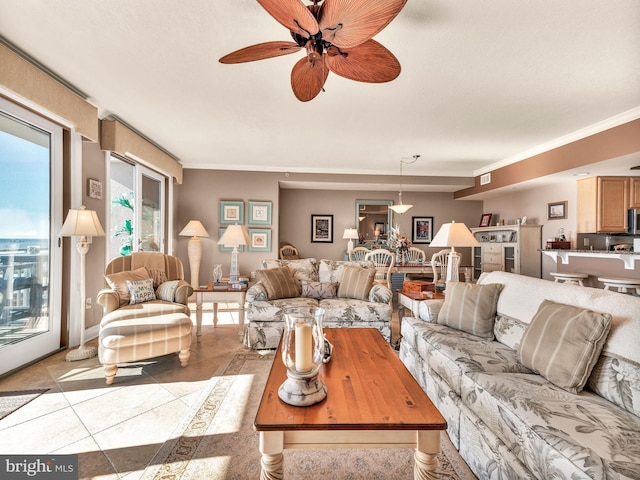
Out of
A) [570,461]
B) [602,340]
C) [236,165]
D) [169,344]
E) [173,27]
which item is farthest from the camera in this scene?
[236,165]

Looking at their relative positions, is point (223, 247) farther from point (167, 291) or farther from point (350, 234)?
point (167, 291)

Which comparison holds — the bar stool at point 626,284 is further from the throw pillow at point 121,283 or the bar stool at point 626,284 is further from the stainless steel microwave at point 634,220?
the throw pillow at point 121,283

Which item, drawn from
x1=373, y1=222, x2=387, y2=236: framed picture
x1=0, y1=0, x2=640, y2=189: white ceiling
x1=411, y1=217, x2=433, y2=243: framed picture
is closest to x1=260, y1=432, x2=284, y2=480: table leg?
x1=0, y1=0, x2=640, y2=189: white ceiling

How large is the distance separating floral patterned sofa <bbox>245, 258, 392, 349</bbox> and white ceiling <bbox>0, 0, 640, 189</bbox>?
70.3 inches

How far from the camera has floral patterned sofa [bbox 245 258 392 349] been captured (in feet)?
9.84

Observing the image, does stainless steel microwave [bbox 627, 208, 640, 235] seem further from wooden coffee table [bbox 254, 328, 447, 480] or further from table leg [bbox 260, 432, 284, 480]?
table leg [bbox 260, 432, 284, 480]

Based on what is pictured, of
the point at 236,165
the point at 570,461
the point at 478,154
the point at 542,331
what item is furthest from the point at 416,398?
the point at 236,165

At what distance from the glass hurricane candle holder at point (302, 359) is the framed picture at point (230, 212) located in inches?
181

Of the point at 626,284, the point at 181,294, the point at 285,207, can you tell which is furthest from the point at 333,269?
the point at 626,284

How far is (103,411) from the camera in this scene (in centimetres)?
190

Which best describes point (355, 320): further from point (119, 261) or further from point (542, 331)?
point (119, 261)

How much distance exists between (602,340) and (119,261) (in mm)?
3705

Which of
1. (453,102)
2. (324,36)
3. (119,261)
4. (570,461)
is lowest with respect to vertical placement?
(570,461)

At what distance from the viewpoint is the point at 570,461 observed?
0.93 m
